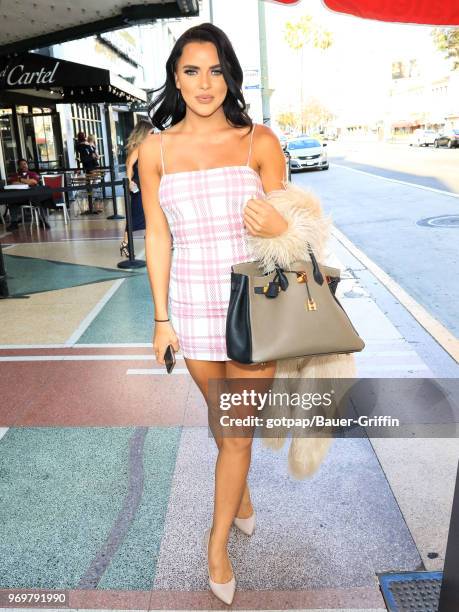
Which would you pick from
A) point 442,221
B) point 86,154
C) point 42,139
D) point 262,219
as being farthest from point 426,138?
point 262,219

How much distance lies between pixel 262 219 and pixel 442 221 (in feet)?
32.1

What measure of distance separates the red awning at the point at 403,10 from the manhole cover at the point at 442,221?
29.4 feet

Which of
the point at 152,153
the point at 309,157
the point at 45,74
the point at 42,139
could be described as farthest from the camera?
the point at 309,157

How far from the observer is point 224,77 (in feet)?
6.77

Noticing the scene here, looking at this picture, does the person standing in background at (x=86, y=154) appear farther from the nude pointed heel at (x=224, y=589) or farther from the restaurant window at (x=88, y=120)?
the nude pointed heel at (x=224, y=589)

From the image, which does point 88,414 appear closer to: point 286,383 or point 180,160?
point 286,383

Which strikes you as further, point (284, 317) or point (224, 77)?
point (224, 77)

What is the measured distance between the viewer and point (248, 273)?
6.36ft

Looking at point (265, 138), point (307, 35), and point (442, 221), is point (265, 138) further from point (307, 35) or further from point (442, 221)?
point (307, 35)

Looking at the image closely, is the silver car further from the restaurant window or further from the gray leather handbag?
the gray leather handbag

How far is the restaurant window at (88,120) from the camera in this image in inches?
801

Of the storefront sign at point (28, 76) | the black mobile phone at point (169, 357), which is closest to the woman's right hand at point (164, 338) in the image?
the black mobile phone at point (169, 357)

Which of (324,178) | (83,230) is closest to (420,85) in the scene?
(324,178)

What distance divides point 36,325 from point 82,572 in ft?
11.9
